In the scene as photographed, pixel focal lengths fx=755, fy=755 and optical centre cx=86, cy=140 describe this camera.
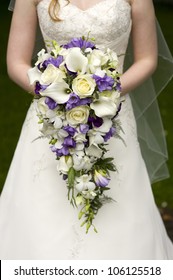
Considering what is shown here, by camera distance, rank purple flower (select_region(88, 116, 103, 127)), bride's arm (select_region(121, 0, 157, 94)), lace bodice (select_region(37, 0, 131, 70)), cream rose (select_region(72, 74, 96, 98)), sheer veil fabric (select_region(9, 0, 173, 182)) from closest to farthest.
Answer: cream rose (select_region(72, 74, 96, 98))
purple flower (select_region(88, 116, 103, 127))
lace bodice (select_region(37, 0, 131, 70))
bride's arm (select_region(121, 0, 157, 94))
sheer veil fabric (select_region(9, 0, 173, 182))

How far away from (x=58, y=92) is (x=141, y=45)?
1159mm

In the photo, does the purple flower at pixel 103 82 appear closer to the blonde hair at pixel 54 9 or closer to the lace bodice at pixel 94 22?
the lace bodice at pixel 94 22

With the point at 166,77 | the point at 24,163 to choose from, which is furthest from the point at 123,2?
the point at 24,163

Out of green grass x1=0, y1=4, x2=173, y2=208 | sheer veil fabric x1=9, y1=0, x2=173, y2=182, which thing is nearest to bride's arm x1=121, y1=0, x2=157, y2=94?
sheer veil fabric x1=9, y1=0, x2=173, y2=182

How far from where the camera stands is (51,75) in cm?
471

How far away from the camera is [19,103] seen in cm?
1311

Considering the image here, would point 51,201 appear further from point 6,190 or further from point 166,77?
point 166,77

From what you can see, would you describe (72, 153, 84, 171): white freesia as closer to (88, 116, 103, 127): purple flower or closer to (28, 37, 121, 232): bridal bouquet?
(28, 37, 121, 232): bridal bouquet

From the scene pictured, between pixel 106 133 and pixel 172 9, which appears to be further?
pixel 172 9

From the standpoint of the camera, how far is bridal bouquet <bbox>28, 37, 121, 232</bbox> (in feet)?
15.3

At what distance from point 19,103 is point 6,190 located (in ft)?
23.8

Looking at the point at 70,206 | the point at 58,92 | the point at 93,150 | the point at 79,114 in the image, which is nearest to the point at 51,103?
the point at 58,92
